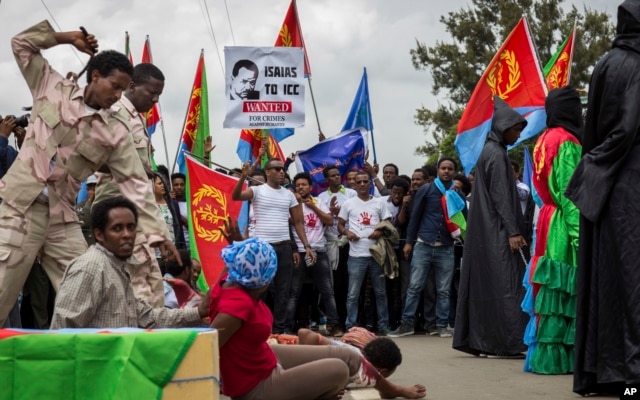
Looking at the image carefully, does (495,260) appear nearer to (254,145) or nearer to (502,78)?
(502,78)

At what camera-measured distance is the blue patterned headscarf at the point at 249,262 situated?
6.56 metres

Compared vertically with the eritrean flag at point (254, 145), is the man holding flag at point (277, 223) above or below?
below

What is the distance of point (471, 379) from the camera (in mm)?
9211

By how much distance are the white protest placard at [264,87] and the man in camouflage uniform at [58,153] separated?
9292 millimetres

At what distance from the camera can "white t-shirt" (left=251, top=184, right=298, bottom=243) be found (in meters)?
14.1

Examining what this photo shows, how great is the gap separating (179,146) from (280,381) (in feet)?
38.5

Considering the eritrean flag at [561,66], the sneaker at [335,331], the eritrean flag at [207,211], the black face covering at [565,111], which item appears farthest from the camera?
the eritrean flag at [561,66]

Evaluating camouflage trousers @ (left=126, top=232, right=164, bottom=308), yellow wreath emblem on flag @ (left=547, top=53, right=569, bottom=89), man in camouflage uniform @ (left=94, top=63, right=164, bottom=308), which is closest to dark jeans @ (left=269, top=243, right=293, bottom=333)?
yellow wreath emblem on flag @ (left=547, top=53, right=569, bottom=89)

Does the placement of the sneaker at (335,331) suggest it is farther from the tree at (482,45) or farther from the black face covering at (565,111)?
the tree at (482,45)

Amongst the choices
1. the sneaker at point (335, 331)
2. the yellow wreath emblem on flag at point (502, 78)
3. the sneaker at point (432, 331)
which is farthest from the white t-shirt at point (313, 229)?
the yellow wreath emblem on flag at point (502, 78)

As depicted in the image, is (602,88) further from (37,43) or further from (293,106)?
(293,106)

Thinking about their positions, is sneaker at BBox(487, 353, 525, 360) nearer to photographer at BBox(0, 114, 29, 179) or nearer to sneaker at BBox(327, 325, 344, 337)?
sneaker at BBox(327, 325, 344, 337)

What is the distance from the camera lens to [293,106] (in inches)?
658

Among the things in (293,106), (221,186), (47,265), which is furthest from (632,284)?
(293,106)
